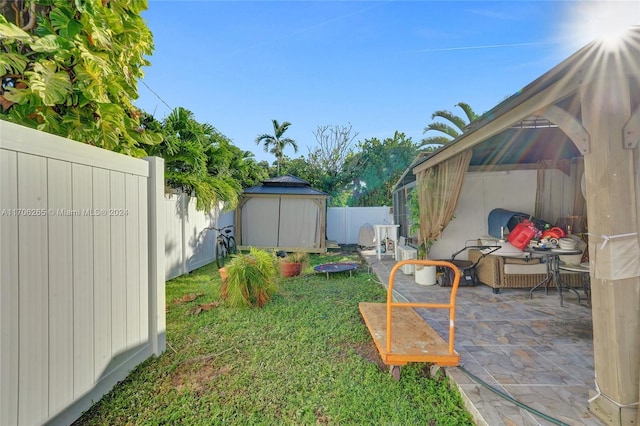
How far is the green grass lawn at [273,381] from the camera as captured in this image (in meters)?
1.99

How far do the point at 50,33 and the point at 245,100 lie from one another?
1127 centimetres

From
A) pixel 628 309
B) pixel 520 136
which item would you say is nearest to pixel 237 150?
pixel 520 136

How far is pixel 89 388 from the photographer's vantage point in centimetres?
204

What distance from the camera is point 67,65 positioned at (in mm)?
2465

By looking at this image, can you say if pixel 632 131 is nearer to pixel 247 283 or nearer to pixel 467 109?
pixel 247 283

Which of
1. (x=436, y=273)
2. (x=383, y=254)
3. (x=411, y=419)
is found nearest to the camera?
(x=411, y=419)

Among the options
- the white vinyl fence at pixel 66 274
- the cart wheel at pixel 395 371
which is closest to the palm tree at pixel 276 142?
the white vinyl fence at pixel 66 274

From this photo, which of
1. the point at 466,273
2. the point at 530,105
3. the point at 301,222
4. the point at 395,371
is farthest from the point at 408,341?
the point at 301,222

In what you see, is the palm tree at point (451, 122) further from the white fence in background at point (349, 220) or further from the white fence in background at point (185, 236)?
the white fence in background at point (185, 236)

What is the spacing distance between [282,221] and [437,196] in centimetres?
568

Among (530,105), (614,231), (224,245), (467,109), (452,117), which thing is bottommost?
(224,245)

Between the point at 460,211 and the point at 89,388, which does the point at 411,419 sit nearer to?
the point at 89,388

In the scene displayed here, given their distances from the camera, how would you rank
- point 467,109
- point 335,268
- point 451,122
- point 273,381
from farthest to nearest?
point 467,109
point 451,122
point 335,268
point 273,381

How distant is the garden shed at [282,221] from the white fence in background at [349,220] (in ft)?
8.10
